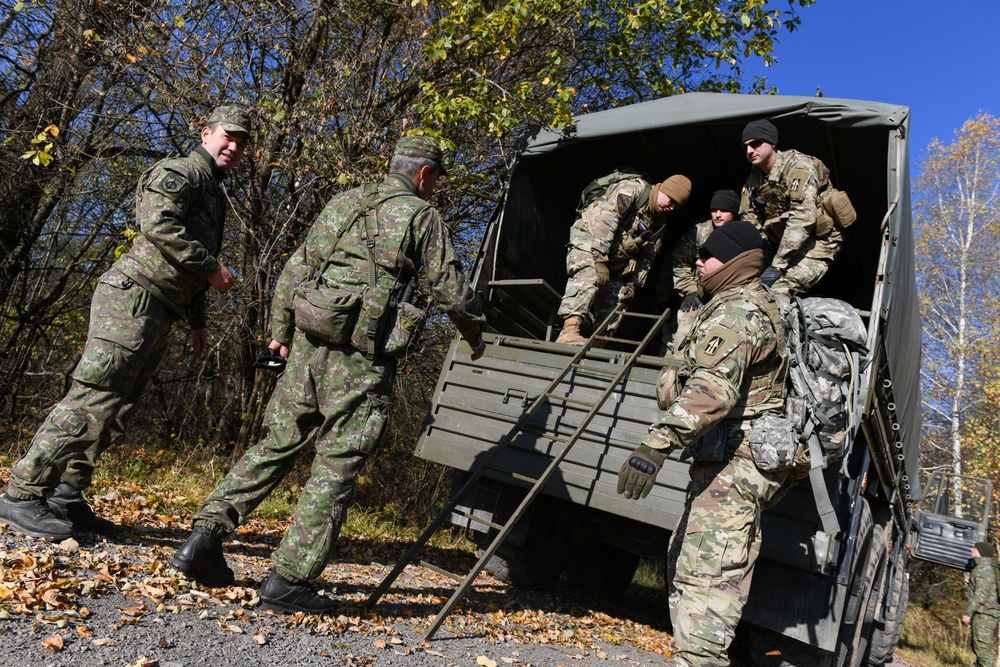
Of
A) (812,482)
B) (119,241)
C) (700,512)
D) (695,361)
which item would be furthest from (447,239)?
(119,241)

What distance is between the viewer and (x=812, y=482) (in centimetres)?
331

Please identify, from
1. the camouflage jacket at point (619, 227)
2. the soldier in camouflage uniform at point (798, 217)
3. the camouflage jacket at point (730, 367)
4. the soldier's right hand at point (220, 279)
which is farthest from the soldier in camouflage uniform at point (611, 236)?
the soldier's right hand at point (220, 279)

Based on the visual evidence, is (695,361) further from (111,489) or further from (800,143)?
(111,489)

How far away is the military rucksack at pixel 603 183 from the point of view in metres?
5.43

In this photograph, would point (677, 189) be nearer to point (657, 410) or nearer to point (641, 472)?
point (657, 410)

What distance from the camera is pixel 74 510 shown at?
11.4ft

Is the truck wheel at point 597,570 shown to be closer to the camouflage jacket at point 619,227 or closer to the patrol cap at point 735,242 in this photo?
the camouflage jacket at point 619,227

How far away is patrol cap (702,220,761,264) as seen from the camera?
3.30m

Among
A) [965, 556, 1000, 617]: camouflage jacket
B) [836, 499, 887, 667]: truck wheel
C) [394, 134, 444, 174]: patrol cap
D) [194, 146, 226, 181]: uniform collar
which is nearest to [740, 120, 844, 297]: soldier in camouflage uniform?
[836, 499, 887, 667]: truck wheel

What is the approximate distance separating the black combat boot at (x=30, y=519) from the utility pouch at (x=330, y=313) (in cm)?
136

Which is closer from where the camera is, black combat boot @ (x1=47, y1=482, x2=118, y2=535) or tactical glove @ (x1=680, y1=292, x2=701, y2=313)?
black combat boot @ (x1=47, y1=482, x2=118, y2=535)

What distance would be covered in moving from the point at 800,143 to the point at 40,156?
210 inches

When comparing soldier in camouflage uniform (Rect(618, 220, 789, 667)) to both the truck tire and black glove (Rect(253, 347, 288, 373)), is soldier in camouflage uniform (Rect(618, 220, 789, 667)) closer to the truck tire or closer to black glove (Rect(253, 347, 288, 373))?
black glove (Rect(253, 347, 288, 373))

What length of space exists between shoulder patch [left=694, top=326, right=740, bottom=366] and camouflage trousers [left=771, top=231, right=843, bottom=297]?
2083 millimetres
